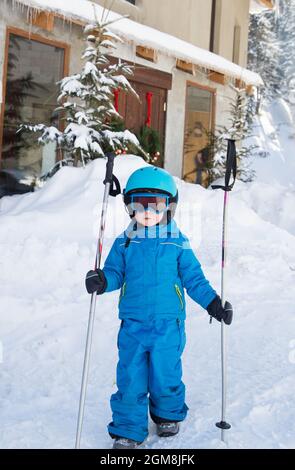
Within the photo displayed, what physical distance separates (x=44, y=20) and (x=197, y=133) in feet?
20.2

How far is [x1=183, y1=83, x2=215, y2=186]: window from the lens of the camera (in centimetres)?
1380

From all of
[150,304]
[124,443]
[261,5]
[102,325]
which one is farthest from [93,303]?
[261,5]

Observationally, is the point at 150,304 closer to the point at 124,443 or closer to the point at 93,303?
the point at 93,303

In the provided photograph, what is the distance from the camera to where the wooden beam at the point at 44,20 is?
8742mm

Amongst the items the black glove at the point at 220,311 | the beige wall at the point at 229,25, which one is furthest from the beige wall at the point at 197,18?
the black glove at the point at 220,311

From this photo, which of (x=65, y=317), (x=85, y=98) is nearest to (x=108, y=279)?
(x=65, y=317)

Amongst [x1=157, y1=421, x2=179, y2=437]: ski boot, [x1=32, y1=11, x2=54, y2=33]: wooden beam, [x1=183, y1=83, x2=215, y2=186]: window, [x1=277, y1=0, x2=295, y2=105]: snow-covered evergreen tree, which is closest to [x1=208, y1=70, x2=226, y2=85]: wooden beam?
[x1=183, y1=83, x2=215, y2=186]: window

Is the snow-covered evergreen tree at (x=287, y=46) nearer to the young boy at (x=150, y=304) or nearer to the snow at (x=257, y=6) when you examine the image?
the snow at (x=257, y=6)

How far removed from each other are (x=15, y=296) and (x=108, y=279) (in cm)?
238

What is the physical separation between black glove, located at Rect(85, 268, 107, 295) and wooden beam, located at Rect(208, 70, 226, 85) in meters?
11.5

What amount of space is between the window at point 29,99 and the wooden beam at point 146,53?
1850 mm

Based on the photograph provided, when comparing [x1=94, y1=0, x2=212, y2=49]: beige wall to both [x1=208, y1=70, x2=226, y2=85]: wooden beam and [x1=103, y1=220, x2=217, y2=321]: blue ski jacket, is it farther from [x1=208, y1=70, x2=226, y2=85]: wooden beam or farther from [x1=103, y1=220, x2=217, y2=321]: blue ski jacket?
[x1=103, y1=220, x2=217, y2=321]: blue ski jacket

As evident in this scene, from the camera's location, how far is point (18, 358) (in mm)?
4492

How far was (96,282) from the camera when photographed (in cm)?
312
